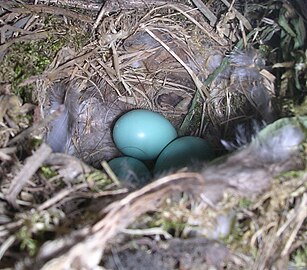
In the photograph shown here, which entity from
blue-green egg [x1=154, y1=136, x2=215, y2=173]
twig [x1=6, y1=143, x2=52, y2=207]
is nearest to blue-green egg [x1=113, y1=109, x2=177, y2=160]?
blue-green egg [x1=154, y1=136, x2=215, y2=173]

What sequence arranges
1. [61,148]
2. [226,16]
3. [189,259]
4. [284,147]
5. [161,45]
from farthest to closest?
[161,45]
[226,16]
[61,148]
[284,147]
[189,259]

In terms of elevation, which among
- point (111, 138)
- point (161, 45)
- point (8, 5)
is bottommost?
point (111, 138)

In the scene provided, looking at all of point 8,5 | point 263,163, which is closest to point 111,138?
point 8,5

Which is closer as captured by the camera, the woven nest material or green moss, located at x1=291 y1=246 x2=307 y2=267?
green moss, located at x1=291 y1=246 x2=307 y2=267

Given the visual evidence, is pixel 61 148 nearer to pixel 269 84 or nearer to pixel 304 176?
pixel 269 84

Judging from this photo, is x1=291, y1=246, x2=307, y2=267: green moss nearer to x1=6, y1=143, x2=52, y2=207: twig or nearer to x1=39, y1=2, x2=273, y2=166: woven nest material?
x1=6, y1=143, x2=52, y2=207: twig

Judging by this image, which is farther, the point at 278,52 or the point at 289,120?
the point at 278,52

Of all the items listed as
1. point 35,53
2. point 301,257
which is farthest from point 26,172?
point 35,53

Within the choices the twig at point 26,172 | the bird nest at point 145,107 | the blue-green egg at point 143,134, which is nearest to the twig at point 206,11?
the bird nest at point 145,107
